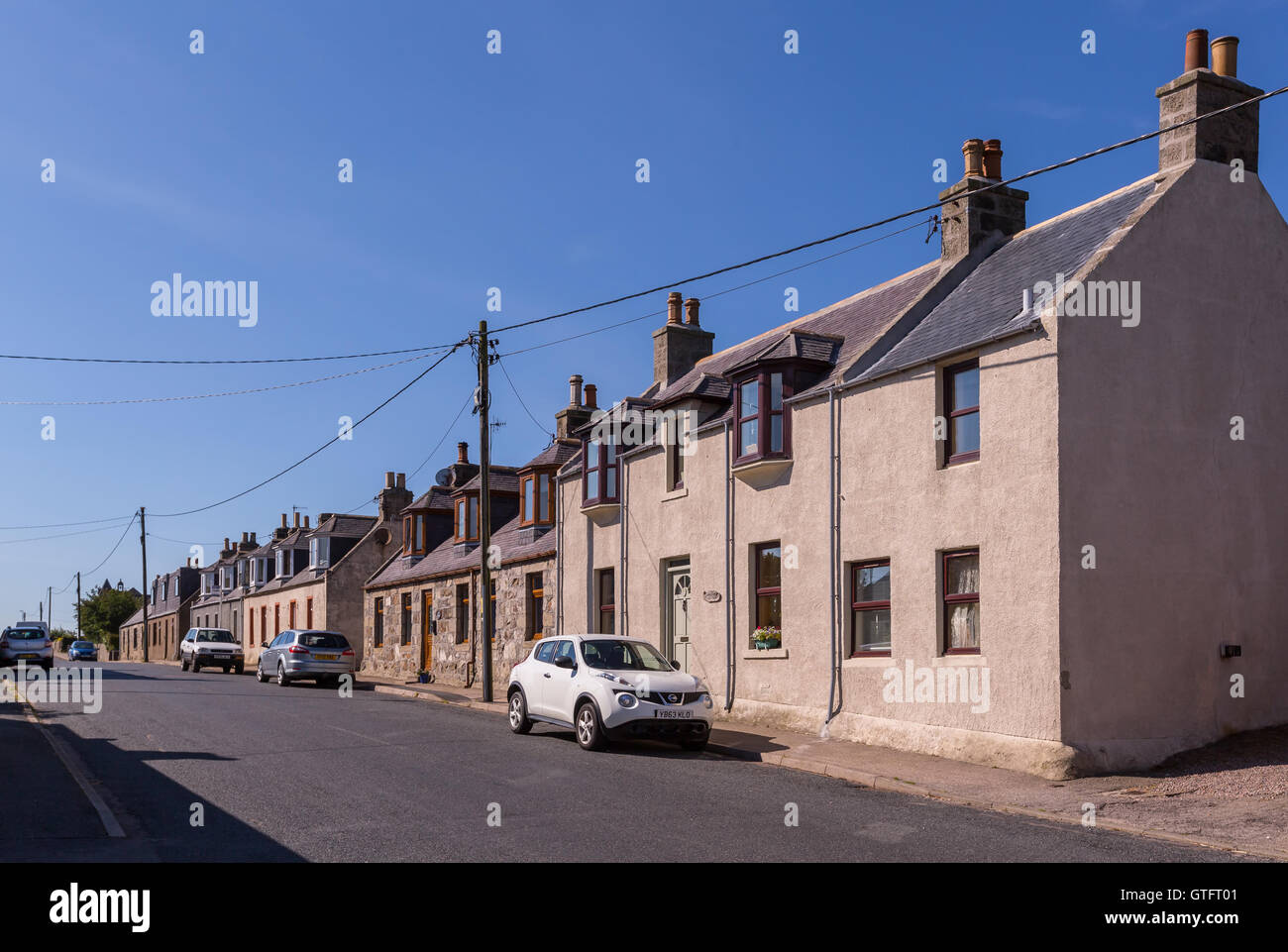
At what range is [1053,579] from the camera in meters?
14.1

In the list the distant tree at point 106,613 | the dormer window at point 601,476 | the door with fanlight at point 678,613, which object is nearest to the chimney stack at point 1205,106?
the door with fanlight at point 678,613

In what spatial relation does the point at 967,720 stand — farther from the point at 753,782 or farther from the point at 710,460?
the point at 710,460

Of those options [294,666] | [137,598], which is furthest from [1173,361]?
[137,598]

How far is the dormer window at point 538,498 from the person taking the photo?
30.6 metres

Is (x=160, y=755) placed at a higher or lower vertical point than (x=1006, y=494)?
lower

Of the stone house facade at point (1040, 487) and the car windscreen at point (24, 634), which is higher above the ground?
the stone house facade at point (1040, 487)

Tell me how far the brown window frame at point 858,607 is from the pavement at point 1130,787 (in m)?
1.37

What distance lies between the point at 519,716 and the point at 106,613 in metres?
101

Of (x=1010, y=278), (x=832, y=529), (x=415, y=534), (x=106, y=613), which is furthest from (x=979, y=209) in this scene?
(x=106, y=613)

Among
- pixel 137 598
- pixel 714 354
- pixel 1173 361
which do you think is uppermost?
pixel 714 354

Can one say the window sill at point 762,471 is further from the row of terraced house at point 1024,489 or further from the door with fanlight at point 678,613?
the door with fanlight at point 678,613

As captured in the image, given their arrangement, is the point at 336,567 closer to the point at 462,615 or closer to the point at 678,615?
the point at 462,615

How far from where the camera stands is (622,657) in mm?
17234
